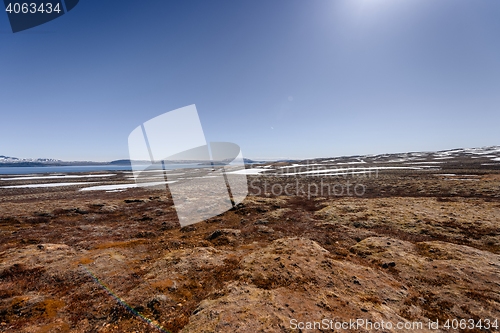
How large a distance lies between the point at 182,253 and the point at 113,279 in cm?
430

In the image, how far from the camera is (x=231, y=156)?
19.7m

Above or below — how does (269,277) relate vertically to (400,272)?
above

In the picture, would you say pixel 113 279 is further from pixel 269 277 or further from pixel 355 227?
pixel 355 227

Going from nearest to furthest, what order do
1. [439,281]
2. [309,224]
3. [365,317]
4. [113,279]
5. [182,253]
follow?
[365,317]
[439,281]
[113,279]
[182,253]
[309,224]

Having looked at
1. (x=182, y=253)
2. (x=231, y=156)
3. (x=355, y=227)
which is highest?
(x=231, y=156)

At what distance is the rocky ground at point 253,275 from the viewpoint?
7.97m

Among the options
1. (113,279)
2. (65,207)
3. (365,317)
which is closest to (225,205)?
(113,279)

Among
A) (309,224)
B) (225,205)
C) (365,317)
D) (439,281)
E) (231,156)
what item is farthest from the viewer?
(225,205)

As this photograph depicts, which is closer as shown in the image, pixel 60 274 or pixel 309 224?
pixel 60 274

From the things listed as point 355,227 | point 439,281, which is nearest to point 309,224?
point 355,227

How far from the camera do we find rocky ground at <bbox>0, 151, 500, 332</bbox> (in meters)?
7.97

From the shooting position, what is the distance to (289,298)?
8.74 metres

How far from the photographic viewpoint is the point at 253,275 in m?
10.9

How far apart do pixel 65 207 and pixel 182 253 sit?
93.0 feet
